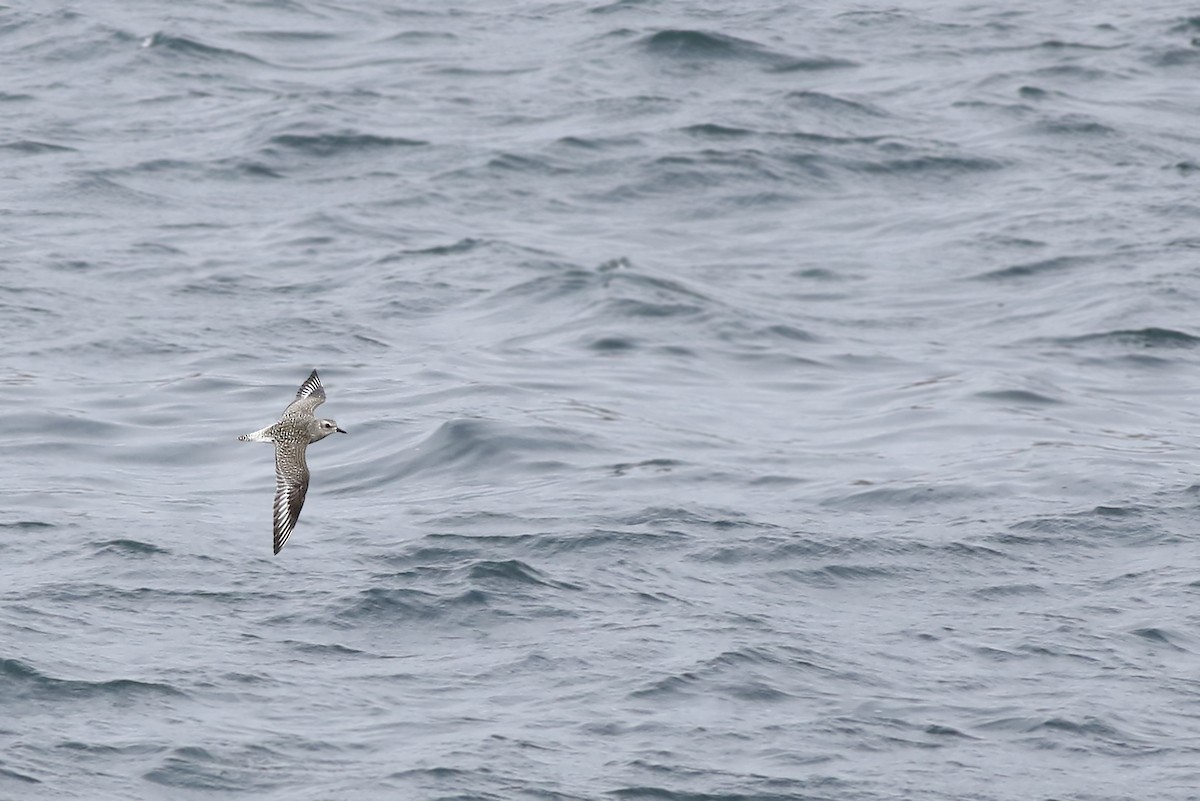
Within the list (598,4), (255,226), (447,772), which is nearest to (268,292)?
(255,226)

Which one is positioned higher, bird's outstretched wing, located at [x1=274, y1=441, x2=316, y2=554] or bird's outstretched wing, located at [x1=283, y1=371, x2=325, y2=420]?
bird's outstretched wing, located at [x1=283, y1=371, x2=325, y2=420]

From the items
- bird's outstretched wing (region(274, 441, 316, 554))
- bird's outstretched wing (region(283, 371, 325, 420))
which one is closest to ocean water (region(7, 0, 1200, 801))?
bird's outstretched wing (region(274, 441, 316, 554))

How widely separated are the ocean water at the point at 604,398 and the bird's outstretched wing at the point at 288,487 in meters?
0.91

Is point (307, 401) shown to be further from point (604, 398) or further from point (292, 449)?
point (604, 398)

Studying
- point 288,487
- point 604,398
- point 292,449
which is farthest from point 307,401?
point 604,398

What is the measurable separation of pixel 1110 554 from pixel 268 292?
8.62 metres

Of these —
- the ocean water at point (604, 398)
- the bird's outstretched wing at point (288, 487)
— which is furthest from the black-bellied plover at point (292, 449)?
the ocean water at point (604, 398)

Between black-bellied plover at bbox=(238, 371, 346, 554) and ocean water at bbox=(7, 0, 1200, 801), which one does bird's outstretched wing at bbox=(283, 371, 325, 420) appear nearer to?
black-bellied plover at bbox=(238, 371, 346, 554)

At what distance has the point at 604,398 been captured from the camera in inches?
733

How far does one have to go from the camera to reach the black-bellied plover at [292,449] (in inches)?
514

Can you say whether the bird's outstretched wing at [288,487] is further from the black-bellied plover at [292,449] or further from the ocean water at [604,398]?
the ocean water at [604,398]

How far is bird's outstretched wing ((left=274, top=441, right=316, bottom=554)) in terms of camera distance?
1299cm

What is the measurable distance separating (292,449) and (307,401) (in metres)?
0.93

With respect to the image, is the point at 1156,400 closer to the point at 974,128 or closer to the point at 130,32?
the point at 974,128
